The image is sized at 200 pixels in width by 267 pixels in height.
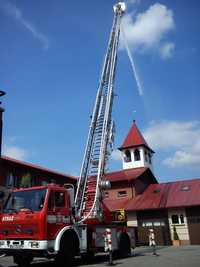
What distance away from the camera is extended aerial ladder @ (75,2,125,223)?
15195mm

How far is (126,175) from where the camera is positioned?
40562 millimetres

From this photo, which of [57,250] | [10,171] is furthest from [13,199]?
[10,171]

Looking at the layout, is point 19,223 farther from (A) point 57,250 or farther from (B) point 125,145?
(B) point 125,145

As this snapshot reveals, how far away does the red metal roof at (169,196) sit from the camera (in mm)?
32562

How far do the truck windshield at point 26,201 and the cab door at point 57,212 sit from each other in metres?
0.35

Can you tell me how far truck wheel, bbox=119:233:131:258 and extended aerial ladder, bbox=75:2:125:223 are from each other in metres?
1.90

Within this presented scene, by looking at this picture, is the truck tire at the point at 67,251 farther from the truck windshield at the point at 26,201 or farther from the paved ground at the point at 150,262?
the truck windshield at the point at 26,201

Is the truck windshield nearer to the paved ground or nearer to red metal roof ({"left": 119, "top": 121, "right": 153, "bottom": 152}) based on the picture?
the paved ground

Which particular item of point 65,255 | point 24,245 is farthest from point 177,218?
point 24,245

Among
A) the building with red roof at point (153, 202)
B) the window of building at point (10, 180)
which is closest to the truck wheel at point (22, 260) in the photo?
the building with red roof at point (153, 202)

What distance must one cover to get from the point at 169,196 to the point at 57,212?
23980mm

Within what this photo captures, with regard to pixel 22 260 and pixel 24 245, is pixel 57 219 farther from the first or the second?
pixel 22 260

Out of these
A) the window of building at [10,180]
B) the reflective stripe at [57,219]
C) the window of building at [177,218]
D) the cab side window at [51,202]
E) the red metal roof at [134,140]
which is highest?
the red metal roof at [134,140]

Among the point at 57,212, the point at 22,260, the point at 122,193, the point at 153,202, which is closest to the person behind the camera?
the point at 57,212
